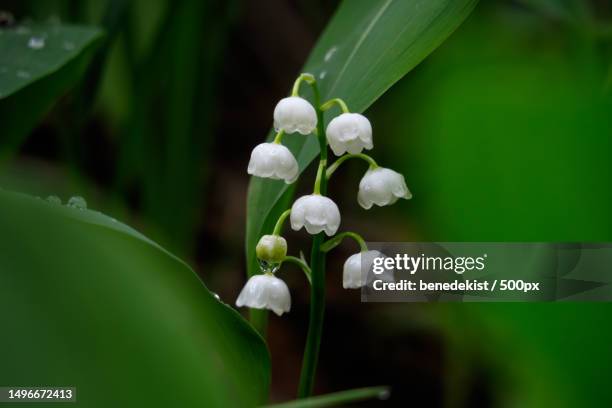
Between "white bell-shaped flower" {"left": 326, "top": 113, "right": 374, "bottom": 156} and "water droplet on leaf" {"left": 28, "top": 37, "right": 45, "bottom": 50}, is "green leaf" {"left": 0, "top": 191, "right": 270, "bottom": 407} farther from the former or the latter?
"water droplet on leaf" {"left": 28, "top": 37, "right": 45, "bottom": 50}

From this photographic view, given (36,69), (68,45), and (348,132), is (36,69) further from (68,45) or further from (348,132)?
(348,132)

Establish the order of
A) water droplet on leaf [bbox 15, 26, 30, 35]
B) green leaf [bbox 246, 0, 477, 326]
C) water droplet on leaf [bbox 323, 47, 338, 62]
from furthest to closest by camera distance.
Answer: water droplet on leaf [bbox 15, 26, 30, 35] → water droplet on leaf [bbox 323, 47, 338, 62] → green leaf [bbox 246, 0, 477, 326]

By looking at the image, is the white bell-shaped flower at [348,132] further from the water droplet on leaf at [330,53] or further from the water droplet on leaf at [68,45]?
the water droplet on leaf at [68,45]

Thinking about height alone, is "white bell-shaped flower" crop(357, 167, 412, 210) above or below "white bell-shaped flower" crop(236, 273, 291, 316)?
above

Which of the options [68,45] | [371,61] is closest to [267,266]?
[371,61]

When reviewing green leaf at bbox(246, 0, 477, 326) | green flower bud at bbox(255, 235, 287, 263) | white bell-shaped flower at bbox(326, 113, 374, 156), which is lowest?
green flower bud at bbox(255, 235, 287, 263)

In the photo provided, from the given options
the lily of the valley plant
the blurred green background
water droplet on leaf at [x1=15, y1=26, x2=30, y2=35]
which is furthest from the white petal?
water droplet on leaf at [x1=15, y1=26, x2=30, y2=35]

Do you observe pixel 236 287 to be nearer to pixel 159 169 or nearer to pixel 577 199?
pixel 159 169
